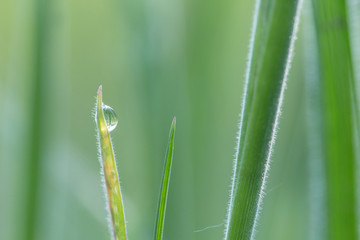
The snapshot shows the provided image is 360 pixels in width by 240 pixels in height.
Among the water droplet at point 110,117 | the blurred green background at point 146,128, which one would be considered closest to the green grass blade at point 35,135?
the blurred green background at point 146,128

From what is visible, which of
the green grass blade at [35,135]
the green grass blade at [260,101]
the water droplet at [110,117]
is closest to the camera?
the green grass blade at [260,101]

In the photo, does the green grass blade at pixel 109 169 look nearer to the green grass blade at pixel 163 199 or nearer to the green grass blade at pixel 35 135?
the green grass blade at pixel 163 199

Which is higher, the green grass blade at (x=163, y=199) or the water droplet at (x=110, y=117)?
the water droplet at (x=110, y=117)

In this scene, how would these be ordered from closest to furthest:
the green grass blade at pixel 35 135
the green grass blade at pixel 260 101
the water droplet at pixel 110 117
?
the green grass blade at pixel 260 101, the water droplet at pixel 110 117, the green grass blade at pixel 35 135

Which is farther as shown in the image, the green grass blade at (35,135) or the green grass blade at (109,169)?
the green grass blade at (35,135)

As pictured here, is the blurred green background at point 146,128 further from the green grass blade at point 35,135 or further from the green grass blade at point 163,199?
the green grass blade at point 163,199

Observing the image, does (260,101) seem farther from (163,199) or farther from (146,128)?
(146,128)
